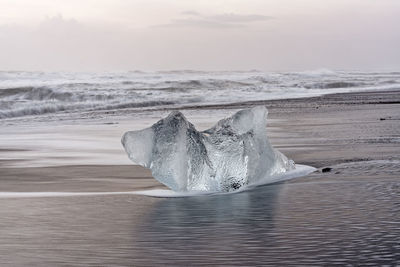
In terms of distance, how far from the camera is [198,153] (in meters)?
5.59

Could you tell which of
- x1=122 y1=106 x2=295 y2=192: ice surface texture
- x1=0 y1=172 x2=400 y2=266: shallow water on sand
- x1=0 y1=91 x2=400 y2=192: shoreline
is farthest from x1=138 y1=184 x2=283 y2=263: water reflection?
x1=0 y1=91 x2=400 y2=192: shoreline

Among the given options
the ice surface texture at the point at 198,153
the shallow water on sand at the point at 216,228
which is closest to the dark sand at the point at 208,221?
the shallow water on sand at the point at 216,228

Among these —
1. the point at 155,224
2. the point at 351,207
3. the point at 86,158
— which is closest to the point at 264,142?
the point at 351,207

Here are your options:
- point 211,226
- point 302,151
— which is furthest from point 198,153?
point 302,151

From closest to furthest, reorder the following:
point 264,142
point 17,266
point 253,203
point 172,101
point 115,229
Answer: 1. point 17,266
2. point 115,229
3. point 253,203
4. point 264,142
5. point 172,101

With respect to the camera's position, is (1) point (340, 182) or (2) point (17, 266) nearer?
(2) point (17, 266)

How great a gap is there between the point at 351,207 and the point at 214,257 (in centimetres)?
148

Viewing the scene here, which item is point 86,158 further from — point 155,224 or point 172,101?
point 172,101

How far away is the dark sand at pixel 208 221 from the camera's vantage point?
11.2 ft

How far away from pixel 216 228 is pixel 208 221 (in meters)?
0.23

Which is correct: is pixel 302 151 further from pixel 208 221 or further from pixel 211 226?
pixel 211 226

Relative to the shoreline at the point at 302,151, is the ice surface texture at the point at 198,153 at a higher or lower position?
higher

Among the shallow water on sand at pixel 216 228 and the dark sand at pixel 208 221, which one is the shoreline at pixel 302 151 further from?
the shallow water on sand at pixel 216 228

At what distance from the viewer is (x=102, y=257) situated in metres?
3.39
